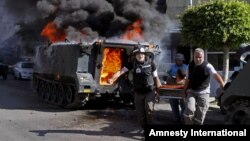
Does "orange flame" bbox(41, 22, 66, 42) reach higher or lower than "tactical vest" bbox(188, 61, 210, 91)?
higher

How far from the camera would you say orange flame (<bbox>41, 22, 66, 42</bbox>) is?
18891 millimetres

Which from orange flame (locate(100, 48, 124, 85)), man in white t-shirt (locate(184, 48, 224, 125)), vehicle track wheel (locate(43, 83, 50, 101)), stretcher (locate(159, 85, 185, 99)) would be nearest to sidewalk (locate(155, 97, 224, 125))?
stretcher (locate(159, 85, 185, 99))

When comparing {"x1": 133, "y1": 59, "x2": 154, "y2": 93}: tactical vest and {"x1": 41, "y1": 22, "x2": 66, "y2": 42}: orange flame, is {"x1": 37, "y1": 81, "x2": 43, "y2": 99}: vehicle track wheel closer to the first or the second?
{"x1": 41, "y1": 22, "x2": 66, "y2": 42}: orange flame

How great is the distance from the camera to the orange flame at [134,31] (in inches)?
716

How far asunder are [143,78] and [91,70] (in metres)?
5.48

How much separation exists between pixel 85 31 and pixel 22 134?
887 cm

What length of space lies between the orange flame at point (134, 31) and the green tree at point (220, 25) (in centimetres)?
319

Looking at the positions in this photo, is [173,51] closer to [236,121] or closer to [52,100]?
[52,100]

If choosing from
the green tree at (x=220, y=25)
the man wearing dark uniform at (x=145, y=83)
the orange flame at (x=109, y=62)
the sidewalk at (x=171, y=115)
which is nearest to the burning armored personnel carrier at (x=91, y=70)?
the orange flame at (x=109, y=62)

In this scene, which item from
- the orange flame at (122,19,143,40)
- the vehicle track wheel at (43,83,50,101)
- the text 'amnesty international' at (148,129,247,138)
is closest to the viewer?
the text 'amnesty international' at (148,129,247,138)

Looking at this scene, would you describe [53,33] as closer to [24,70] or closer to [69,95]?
[69,95]

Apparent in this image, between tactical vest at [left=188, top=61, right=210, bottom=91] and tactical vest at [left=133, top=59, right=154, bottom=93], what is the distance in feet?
2.52

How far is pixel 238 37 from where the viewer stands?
14.9 meters

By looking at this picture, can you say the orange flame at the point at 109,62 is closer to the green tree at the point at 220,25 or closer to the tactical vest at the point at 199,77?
the green tree at the point at 220,25
